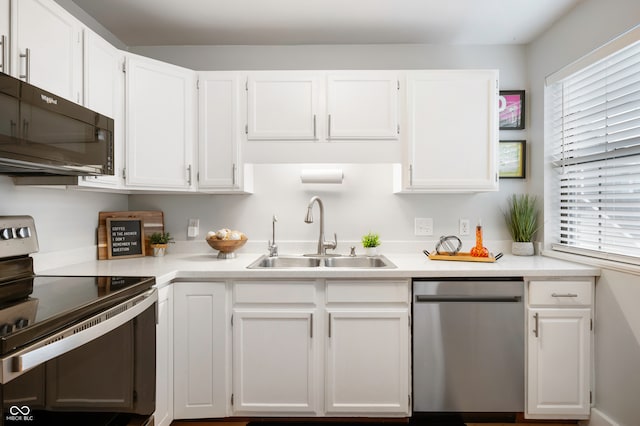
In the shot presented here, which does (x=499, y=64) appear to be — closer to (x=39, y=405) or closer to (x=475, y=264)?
(x=475, y=264)

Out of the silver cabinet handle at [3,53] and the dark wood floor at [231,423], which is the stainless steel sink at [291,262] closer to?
the dark wood floor at [231,423]

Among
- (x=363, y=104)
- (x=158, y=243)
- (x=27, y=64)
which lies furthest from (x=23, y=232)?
(x=363, y=104)

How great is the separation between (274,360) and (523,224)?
1.85m

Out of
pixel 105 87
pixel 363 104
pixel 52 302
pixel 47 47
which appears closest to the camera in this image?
pixel 52 302

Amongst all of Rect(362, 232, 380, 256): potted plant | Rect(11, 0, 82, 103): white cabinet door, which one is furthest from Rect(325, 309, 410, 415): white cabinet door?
Rect(11, 0, 82, 103): white cabinet door

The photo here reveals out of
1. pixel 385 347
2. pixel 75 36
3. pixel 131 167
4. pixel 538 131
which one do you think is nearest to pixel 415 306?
pixel 385 347

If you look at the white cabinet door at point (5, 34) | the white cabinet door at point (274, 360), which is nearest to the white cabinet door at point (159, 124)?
the white cabinet door at point (5, 34)

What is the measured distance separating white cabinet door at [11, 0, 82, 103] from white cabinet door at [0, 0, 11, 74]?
2 cm

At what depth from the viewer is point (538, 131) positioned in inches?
99.2

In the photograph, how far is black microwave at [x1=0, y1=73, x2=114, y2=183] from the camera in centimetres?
117

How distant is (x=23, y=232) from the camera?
5.48 feet

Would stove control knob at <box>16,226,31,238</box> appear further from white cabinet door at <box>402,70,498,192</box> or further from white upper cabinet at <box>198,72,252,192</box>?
white cabinet door at <box>402,70,498,192</box>

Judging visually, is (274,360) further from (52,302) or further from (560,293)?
(560,293)

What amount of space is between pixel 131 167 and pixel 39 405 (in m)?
1.38
